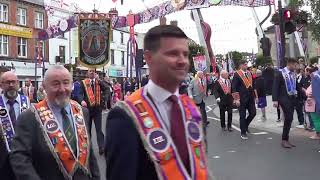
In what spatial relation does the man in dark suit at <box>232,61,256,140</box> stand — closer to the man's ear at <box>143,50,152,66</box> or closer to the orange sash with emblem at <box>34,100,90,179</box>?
the orange sash with emblem at <box>34,100,90,179</box>

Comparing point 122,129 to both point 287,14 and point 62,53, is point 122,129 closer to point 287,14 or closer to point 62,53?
point 287,14

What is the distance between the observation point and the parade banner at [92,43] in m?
12.2

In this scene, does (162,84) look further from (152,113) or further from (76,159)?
(76,159)

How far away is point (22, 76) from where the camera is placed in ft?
146

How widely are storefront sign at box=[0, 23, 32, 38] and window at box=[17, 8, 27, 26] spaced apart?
2.09 ft

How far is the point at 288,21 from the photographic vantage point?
1449 centimetres

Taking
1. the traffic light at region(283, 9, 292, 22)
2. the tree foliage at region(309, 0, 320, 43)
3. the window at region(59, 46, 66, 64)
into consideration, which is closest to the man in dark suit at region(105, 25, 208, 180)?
the traffic light at region(283, 9, 292, 22)

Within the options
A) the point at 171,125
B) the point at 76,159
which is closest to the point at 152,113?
the point at 171,125

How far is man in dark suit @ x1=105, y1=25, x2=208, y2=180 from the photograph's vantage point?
234 cm

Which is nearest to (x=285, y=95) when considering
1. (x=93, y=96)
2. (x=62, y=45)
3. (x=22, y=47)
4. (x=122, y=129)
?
(x=93, y=96)

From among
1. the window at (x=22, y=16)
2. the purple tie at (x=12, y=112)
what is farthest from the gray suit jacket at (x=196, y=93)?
the window at (x=22, y=16)

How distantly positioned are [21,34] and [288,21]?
113 feet

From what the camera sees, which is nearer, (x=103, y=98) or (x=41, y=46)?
(x=103, y=98)

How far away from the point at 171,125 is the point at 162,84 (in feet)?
0.67
